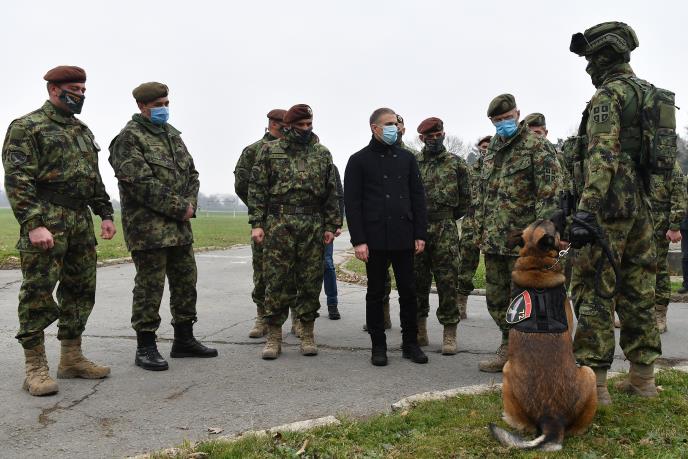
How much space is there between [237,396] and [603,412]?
2.49m

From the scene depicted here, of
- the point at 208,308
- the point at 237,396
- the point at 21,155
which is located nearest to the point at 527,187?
the point at 237,396

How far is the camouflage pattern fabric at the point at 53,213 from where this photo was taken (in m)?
4.18

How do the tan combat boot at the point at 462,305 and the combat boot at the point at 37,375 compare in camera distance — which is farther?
the tan combat boot at the point at 462,305

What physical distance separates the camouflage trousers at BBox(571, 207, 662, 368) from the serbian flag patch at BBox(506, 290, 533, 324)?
644mm

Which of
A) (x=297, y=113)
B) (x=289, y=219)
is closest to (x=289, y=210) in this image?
(x=289, y=219)

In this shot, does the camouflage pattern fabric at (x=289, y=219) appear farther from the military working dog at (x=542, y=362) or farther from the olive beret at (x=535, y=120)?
the olive beret at (x=535, y=120)

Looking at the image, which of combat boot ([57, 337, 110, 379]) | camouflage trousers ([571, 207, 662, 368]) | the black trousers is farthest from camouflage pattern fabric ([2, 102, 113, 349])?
camouflage trousers ([571, 207, 662, 368])

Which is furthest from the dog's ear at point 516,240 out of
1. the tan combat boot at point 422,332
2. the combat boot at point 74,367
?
the combat boot at point 74,367

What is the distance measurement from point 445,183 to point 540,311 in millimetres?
2686

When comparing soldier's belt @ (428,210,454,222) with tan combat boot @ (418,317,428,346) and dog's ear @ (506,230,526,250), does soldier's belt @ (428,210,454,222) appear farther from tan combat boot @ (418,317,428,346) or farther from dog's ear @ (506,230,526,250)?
dog's ear @ (506,230,526,250)

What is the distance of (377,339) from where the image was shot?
5.24 metres

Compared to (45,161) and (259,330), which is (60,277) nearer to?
(45,161)

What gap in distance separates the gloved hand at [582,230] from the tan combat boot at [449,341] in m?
2.33

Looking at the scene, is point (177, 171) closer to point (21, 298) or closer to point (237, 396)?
point (21, 298)
